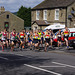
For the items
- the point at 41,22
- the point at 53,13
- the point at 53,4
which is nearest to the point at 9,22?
the point at 41,22

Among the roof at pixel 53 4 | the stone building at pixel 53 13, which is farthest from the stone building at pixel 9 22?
the roof at pixel 53 4

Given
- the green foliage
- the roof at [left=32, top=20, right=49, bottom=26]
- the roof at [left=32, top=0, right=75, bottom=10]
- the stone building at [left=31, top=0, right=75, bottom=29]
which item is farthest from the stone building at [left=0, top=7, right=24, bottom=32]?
the green foliage

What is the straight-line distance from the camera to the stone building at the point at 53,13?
148 ft

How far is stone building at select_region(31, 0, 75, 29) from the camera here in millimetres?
45125

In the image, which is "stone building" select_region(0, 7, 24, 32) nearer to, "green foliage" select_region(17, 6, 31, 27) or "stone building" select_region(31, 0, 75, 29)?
"stone building" select_region(31, 0, 75, 29)

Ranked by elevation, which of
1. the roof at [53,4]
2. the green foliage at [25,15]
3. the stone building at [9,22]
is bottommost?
the stone building at [9,22]

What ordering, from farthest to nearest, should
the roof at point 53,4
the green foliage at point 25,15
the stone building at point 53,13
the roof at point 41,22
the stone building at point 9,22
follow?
the green foliage at point 25,15 < the stone building at point 9,22 < the roof at point 41,22 < the roof at point 53,4 < the stone building at point 53,13

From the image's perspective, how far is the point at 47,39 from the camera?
65.7 ft

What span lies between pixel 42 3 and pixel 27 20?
46.1 meters

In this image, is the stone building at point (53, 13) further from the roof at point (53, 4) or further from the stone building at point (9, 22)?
the stone building at point (9, 22)

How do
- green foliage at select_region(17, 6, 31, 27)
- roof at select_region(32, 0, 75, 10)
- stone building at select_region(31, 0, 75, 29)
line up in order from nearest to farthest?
stone building at select_region(31, 0, 75, 29), roof at select_region(32, 0, 75, 10), green foliage at select_region(17, 6, 31, 27)

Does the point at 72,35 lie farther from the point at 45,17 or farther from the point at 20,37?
the point at 45,17

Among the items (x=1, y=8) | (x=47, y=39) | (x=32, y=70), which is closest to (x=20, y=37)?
(x=47, y=39)

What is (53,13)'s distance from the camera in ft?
156
